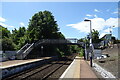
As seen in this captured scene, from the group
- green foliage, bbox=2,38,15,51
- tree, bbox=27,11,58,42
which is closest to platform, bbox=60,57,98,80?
green foliage, bbox=2,38,15,51

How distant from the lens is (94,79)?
13867 millimetres

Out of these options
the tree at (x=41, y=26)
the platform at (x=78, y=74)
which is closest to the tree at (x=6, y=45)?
the tree at (x=41, y=26)

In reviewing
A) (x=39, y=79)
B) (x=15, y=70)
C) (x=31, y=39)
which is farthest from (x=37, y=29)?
(x=39, y=79)

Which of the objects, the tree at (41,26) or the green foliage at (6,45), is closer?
the green foliage at (6,45)

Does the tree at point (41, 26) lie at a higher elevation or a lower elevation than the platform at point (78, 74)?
higher

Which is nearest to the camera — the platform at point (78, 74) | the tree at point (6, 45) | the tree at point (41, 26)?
the platform at point (78, 74)

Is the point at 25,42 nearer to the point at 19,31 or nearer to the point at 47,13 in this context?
the point at 47,13

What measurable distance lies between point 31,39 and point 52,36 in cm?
856

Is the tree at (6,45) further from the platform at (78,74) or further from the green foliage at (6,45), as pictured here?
the platform at (78,74)

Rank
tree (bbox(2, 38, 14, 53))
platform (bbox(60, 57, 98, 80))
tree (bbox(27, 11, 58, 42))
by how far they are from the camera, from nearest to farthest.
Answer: platform (bbox(60, 57, 98, 80)) < tree (bbox(2, 38, 14, 53)) < tree (bbox(27, 11, 58, 42))

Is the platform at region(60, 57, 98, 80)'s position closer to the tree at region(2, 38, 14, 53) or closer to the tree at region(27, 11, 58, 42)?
the tree at region(2, 38, 14, 53)

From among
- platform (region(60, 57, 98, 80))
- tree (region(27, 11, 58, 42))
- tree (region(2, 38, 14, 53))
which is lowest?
platform (region(60, 57, 98, 80))

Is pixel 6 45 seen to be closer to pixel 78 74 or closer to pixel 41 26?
pixel 41 26

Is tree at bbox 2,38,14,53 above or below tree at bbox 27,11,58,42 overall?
below
